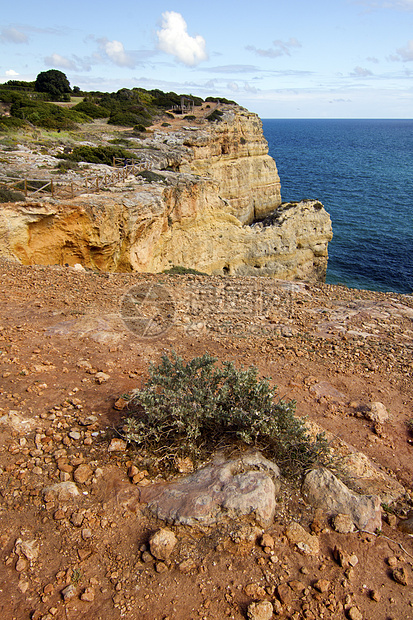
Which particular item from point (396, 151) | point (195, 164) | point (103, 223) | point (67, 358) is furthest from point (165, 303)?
point (396, 151)

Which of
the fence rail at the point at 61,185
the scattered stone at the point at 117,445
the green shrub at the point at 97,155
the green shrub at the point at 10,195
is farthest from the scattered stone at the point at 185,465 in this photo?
the green shrub at the point at 97,155

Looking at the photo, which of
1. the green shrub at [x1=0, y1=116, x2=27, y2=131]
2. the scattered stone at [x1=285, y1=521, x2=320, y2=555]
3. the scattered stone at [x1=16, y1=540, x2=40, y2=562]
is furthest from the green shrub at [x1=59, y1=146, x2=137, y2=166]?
the scattered stone at [x1=285, y1=521, x2=320, y2=555]

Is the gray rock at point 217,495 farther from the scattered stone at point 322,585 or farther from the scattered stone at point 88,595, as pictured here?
the scattered stone at point 88,595

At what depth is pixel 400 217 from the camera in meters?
44.2

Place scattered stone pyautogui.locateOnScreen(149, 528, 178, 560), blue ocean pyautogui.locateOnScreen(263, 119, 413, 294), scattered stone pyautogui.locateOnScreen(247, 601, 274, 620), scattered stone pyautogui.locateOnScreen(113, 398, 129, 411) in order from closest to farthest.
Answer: scattered stone pyautogui.locateOnScreen(247, 601, 274, 620), scattered stone pyautogui.locateOnScreen(149, 528, 178, 560), scattered stone pyautogui.locateOnScreen(113, 398, 129, 411), blue ocean pyautogui.locateOnScreen(263, 119, 413, 294)

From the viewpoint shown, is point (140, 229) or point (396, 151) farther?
point (396, 151)

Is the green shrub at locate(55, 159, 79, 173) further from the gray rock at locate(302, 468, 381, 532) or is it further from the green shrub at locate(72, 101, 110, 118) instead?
the green shrub at locate(72, 101, 110, 118)

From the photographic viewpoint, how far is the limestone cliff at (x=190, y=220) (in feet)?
44.5

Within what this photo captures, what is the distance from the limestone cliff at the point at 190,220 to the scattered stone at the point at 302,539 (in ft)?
39.0

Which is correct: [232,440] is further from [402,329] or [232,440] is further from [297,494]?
[402,329]

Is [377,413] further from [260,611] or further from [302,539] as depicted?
[260,611]

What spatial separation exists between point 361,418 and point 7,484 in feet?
17.3

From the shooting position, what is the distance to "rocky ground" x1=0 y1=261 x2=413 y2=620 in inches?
134

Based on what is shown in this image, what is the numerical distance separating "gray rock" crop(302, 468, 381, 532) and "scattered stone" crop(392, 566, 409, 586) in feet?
1.55
